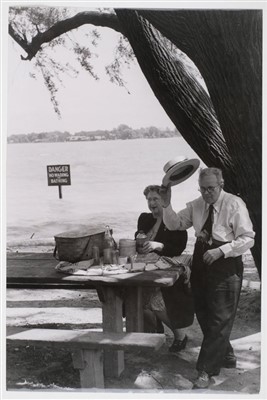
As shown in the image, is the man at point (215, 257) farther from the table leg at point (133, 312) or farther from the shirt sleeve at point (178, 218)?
the table leg at point (133, 312)


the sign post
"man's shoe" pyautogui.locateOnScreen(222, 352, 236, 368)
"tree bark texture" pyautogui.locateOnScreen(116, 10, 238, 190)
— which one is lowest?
"man's shoe" pyautogui.locateOnScreen(222, 352, 236, 368)

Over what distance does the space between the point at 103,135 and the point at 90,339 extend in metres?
1.28

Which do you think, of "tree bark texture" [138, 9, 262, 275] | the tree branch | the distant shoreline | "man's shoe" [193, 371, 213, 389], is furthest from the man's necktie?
the tree branch

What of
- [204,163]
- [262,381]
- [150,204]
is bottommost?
[262,381]

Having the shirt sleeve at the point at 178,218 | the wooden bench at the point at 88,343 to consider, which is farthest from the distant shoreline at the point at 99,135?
the wooden bench at the point at 88,343

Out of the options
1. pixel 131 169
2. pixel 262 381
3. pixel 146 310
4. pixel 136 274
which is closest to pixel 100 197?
pixel 131 169

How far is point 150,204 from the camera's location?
3.88 m

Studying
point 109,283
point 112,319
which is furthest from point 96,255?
point 112,319

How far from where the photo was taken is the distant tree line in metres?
3.80

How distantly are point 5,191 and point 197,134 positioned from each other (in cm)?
130

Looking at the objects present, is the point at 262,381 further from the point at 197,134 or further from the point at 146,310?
the point at 197,134

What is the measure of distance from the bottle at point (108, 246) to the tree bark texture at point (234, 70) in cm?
87

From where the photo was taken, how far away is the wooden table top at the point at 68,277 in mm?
3555

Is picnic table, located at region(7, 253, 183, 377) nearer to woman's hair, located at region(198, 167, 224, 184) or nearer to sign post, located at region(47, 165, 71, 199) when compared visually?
sign post, located at region(47, 165, 71, 199)
